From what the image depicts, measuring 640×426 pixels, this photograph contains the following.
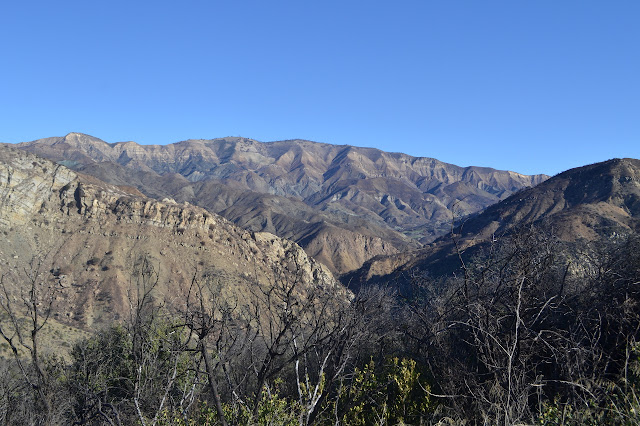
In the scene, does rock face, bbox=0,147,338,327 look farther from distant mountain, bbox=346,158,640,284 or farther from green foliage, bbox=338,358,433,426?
green foliage, bbox=338,358,433,426

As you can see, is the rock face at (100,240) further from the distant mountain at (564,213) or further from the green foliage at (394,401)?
the green foliage at (394,401)

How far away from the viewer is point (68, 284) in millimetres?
60219

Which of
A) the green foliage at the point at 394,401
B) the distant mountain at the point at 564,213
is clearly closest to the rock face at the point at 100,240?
the distant mountain at the point at 564,213

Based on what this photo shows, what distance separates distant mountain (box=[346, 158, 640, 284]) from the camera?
270 feet

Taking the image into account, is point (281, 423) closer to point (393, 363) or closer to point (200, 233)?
point (393, 363)

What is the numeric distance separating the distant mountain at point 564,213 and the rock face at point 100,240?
25.7 meters

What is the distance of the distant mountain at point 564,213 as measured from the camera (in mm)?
82375

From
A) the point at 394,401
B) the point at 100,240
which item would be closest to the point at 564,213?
the point at 100,240

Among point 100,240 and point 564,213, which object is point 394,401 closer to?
point 100,240

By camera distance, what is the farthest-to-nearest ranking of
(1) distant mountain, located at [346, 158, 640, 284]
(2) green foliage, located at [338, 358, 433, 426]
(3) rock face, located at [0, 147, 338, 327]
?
(1) distant mountain, located at [346, 158, 640, 284] → (3) rock face, located at [0, 147, 338, 327] → (2) green foliage, located at [338, 358, 433, 426]

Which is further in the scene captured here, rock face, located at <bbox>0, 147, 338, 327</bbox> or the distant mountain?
the distant mountain

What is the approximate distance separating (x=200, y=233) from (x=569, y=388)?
70.8m

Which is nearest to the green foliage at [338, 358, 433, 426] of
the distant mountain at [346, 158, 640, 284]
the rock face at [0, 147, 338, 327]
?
the rock face at [0, 147, 338, 327]

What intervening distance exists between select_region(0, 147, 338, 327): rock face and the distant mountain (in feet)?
84.4
